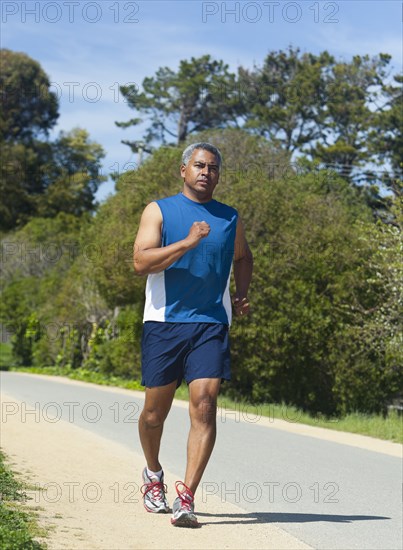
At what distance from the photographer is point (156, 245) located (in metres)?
6.71

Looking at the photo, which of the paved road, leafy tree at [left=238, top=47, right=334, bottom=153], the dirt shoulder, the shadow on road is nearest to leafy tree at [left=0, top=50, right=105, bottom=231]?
leafy tree at [left=238, top=47, right=334, bottom=153]

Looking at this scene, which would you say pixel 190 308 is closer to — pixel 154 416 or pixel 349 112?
pixel 154 416

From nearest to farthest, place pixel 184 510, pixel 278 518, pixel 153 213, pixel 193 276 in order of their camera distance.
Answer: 1. pixel 184 510
2. pixel 193 276
3. pixel 153 213
4. pixel 278 518

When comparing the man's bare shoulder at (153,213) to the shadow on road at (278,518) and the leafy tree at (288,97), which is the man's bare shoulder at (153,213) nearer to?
the shadow on road at (278,518)

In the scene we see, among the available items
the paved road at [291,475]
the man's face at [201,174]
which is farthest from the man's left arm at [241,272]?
the paved road at [291,475]

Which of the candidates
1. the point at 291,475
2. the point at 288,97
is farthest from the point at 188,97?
the point at 291,475

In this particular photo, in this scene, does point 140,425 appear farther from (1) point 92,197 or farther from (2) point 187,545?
(1) point 92,197

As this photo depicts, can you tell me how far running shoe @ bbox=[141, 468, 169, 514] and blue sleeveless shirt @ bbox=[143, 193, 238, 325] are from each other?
110 cm

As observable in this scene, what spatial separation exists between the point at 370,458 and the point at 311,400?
13284 mm

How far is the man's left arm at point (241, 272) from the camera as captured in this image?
7.07 meters

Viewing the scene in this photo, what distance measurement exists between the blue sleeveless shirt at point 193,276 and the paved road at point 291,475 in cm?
167

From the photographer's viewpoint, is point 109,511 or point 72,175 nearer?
point 109,511

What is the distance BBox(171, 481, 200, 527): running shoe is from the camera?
257 inches

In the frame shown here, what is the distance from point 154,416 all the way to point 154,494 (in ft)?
1.79
